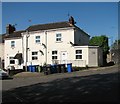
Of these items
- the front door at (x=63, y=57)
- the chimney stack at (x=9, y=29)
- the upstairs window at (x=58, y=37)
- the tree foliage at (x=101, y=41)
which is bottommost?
the front door at (x=63, y=57)

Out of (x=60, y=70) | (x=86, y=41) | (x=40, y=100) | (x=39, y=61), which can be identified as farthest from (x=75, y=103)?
(x=86, y=41)

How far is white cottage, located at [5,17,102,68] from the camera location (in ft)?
126

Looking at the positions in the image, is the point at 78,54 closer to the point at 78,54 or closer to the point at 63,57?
the point at 78,54

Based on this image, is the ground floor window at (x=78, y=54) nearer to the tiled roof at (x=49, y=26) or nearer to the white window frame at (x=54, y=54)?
the white window frame at (x=54, y=54)

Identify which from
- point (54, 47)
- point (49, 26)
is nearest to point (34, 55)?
point (54, 47)

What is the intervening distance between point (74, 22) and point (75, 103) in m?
32.7

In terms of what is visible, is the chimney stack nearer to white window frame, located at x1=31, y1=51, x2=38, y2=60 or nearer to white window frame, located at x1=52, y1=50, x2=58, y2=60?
white window frame, located at x1=31, y1=51, x2=38, y2=60

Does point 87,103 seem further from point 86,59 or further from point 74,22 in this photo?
point 74,22

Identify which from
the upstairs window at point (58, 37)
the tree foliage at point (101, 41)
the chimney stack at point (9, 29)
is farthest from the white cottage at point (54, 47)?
the tree foliage at point (101, 41)

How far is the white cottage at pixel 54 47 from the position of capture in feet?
126

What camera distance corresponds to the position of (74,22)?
140 feet

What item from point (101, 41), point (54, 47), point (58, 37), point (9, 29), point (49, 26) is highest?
point (9, 29)

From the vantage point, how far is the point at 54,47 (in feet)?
132

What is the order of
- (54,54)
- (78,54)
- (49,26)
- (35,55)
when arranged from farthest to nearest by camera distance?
(49,26) < (35,55) < (54,54) < (78,54)
